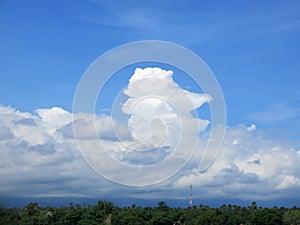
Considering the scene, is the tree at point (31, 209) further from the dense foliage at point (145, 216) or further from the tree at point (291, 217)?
the tree at point (291, 217)

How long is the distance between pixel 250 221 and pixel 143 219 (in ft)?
56.0

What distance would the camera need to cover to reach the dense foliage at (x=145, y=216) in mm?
77188

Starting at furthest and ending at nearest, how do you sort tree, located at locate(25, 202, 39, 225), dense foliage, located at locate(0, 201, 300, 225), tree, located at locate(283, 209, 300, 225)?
tree, located at locate(25, 202, 39, 225) → dense foliage, located at locate(0, 201, 300, 225) → tree, located at locate(283, 209, 300, 225)

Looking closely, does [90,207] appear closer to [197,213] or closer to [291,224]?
[197,213]

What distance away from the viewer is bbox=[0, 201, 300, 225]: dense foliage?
7719 centimetres

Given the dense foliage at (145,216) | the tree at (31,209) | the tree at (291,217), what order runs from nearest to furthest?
the tree at (291,217), the dense foliage at (145,216), the tree at (31,209)

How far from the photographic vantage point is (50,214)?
85500mm

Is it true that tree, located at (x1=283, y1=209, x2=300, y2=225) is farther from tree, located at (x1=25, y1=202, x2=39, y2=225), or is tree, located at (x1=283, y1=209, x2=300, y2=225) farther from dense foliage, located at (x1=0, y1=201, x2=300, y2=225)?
tree, located at (x1=25, y1=202, x2=39, y2=225)

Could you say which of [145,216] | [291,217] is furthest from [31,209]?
[291,217]

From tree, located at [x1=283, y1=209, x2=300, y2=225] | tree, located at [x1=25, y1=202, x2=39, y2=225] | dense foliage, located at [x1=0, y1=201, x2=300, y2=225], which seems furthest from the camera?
tree, located at [x1=25, y1=202, x2=39, y2=225]

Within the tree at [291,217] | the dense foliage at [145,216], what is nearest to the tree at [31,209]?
the dense foliage at [145,216]

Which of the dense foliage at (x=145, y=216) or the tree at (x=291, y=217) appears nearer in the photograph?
the tree at (x=291, y=217)

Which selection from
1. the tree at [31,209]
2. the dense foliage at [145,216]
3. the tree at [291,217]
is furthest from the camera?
the tree at [31,209]

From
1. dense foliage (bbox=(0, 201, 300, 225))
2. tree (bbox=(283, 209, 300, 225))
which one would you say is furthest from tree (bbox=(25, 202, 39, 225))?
tree (bbox=(283, 209, 300, 225))
